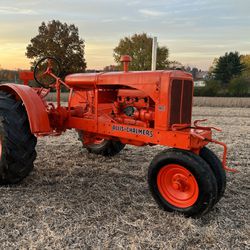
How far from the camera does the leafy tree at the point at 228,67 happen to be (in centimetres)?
4666

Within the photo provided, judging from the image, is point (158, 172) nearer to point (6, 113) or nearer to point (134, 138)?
point (134, 138)

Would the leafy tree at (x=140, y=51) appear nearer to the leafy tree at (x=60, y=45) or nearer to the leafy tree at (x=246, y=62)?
the leafy tree at (x=60, y=45)

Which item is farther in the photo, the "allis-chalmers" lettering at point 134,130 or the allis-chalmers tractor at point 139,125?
the "allis-chalmers" lettering at point 134,130

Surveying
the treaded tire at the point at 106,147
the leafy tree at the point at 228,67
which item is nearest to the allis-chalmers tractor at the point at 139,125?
the treaded tire at the point at 106,147

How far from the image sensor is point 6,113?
178 inches

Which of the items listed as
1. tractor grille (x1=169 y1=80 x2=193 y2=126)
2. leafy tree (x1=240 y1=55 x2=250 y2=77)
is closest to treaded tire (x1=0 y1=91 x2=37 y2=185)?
tractor grille (x1=169 y1=80 x2=193 y2=126)

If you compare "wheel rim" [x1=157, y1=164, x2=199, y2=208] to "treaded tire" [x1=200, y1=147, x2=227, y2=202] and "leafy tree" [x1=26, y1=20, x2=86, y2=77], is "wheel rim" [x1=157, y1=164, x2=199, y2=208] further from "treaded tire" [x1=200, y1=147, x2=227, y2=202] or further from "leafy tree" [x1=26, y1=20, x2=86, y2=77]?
"leafy tree" [x1=26, y1=20, x2=86, y2=77]

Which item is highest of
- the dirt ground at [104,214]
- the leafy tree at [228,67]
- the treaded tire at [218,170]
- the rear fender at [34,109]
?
the leafy tree at [228,67]

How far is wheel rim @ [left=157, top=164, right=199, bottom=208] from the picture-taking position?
3801 mm

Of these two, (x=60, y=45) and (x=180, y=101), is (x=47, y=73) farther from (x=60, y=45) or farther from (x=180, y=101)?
(x=60, y=45)

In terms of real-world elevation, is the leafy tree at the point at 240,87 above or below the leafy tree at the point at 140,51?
below

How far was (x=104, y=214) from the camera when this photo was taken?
3887 millimetres

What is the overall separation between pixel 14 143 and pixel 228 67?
45.4m

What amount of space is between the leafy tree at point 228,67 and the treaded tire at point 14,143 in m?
44.4
